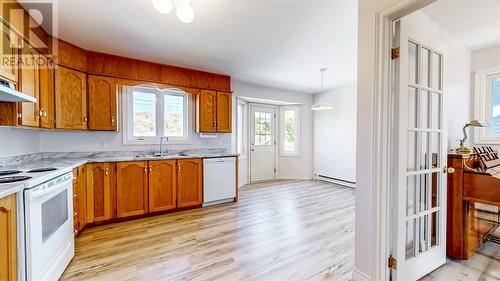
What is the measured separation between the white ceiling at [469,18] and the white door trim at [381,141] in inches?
29.9

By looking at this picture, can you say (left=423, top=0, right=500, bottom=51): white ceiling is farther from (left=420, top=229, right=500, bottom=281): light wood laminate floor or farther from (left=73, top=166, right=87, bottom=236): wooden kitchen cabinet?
(left=73, top=166, right=87, bottom=236): wooden kitchen cabinet

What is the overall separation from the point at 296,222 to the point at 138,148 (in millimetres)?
2826

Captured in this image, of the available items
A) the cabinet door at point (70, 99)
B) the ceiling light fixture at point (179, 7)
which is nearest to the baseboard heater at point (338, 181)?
the ceiling light fixture at point (179, 7)

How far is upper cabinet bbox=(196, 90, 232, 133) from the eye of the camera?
3.83m

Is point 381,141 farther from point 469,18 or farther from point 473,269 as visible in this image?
point 469,18

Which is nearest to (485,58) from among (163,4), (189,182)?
(163,4)

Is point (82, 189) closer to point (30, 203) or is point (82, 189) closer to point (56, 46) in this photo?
point (30, 203)

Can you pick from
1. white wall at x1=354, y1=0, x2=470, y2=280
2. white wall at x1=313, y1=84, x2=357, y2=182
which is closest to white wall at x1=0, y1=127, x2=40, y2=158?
white wall at x1=354, y1=0, x2=470, y2=280

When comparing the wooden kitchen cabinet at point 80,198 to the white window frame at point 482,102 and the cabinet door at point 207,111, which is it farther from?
the white window frame at point 482,102

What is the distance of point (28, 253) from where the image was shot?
53.9 inches

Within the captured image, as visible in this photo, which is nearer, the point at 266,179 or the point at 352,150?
the point at 352,150

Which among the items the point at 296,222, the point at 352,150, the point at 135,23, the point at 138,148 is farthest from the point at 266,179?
the point at 135,23

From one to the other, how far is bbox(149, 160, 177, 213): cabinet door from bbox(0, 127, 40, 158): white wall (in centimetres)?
139

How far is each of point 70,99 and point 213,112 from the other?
2.09 meters
